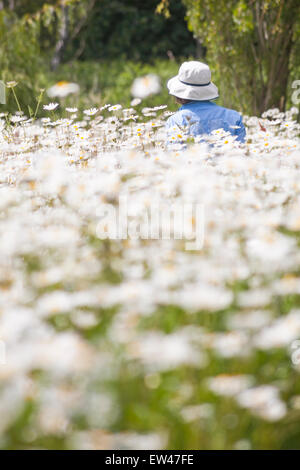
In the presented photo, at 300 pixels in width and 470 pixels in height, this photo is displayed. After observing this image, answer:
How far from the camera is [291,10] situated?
5758mm

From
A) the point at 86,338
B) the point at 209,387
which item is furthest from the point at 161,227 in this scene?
the point at 209,387

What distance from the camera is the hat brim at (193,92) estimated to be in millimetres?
3959

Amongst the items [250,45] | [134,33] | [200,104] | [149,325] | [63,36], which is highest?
[134,33]

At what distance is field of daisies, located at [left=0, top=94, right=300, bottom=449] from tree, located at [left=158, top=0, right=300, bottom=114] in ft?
13.5

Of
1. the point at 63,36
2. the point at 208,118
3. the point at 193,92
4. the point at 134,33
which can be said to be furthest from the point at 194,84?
the point at 134,33

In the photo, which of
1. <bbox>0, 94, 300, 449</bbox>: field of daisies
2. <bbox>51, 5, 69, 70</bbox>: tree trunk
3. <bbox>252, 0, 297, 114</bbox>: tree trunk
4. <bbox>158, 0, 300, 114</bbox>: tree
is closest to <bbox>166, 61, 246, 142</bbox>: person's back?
<bbox>0, 94, 300, 449</bbox>: field of daisies

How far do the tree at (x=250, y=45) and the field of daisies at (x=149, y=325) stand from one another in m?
4.11

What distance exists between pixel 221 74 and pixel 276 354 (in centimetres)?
521

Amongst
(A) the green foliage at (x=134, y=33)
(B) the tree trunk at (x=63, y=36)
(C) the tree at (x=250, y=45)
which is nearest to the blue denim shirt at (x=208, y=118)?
(C) the tree at (x=250, y=45)

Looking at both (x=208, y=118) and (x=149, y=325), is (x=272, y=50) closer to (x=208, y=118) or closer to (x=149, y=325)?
(x=208, y=118)

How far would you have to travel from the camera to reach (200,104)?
13.1ft

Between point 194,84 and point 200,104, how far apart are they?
14cm
